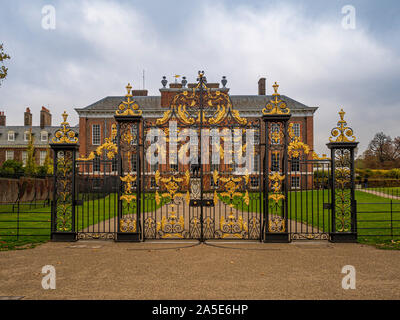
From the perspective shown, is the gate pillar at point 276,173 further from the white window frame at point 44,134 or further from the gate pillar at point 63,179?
the white window frame at point 44,134

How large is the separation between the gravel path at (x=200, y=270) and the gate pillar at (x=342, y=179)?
0.45 metres

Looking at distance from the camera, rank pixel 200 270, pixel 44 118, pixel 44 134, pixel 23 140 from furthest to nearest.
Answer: pixel 44 118
pixel 23 140
pixel 44 134
pixel 200 270

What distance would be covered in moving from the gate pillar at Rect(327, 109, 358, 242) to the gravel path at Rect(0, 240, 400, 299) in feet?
1.49

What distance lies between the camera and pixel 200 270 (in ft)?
18.8

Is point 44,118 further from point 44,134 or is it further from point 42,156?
point 42,156

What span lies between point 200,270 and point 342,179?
4.91 meters

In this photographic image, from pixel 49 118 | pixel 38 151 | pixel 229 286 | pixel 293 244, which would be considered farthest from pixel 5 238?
pixel 49 118

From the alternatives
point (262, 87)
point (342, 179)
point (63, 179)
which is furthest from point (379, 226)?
point (262, 87)

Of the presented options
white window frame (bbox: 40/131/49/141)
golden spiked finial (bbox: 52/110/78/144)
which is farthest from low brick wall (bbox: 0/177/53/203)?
white window frame (bbox: 40/131/49/141)

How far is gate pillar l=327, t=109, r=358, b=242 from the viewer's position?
829 centimetres

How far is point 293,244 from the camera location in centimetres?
812

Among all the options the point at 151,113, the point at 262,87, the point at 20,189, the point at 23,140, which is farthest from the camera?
the point at 23,140
